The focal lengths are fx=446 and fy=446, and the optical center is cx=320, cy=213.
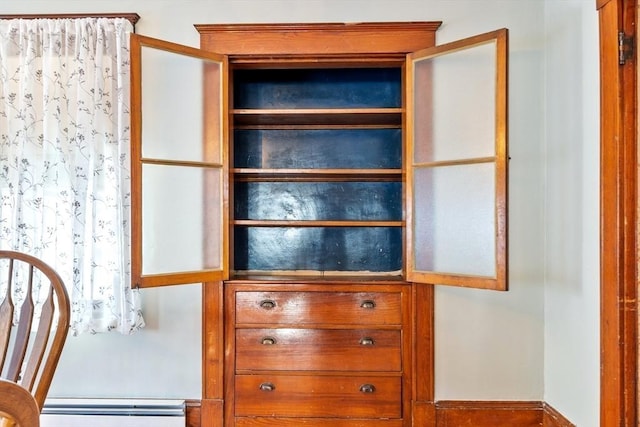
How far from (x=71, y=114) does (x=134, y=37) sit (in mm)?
633

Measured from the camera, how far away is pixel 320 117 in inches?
100

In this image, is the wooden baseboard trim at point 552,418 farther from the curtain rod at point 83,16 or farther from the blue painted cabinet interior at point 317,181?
the curtain rod at point 83,16

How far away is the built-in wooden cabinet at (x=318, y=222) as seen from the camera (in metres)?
2.18

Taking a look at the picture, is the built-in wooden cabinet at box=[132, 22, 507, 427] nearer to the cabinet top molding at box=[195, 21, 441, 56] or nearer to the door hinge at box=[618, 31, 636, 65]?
the cabinet top molding at box=[195, 21, 441, 56]

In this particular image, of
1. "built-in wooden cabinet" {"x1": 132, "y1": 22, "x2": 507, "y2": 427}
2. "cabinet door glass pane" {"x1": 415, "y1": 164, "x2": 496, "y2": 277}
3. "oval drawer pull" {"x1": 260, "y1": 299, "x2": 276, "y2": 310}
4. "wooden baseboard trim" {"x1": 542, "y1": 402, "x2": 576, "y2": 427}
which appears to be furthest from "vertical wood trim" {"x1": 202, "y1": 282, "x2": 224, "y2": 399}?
Result: "wooden baseboard trim" {"x1": 542, "y1": 402, "x2": 576, "y2": 427}

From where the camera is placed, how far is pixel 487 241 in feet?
7.06

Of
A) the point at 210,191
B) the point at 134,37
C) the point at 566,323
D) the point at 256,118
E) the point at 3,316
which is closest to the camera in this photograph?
the point at 3,316

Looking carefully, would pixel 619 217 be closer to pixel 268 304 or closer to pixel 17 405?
pixel 268 304

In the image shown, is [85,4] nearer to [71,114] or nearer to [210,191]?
[71,114]

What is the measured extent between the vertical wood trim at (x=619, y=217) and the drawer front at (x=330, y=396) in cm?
101

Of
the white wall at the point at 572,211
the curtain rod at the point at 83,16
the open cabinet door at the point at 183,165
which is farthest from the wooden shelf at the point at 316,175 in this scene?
the curtain rod at the point at 83,16

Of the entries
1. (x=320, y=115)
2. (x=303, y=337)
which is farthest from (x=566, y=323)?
(x=320, y=115)

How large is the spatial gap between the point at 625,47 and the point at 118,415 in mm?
2939

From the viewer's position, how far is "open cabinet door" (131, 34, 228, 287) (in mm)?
2203
